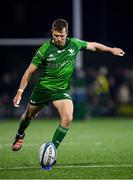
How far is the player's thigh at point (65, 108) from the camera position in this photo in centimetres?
1140

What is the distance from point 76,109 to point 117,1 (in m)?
7.98

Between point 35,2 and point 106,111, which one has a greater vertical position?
point 35,2

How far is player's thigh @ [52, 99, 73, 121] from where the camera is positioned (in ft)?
37.4

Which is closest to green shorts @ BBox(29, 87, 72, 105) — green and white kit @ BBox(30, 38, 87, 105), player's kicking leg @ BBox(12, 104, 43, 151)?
green and white kit @ BBox(30, 38, 87, 105)

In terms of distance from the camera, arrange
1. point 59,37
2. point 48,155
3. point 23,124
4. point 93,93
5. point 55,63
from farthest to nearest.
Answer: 1. point 93,93
2. point 23,124
3. point 55,63
4. point 59,37
5. point 48,155

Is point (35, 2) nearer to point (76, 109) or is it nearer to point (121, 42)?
point (121, 42)

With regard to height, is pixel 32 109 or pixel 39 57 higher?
pixel 39 57

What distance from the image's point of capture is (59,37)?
11.5 m

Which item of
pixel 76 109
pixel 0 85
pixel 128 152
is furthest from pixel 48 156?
pixel 0 85

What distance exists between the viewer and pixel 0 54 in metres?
27.2

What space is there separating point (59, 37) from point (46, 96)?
3.08 ft

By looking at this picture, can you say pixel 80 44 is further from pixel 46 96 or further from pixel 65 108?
pixel 65 108

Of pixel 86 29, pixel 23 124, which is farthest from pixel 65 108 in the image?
pixel 86 29

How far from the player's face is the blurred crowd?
12.1 meters
